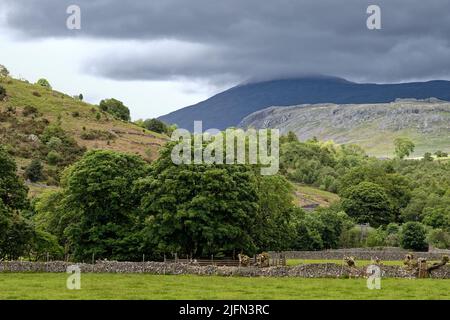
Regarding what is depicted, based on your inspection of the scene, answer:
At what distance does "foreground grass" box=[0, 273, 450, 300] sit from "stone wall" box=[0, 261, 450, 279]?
177 centimetres

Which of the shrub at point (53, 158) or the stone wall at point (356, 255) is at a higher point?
the shrub at point (53, 158)

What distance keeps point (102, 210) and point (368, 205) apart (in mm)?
87325

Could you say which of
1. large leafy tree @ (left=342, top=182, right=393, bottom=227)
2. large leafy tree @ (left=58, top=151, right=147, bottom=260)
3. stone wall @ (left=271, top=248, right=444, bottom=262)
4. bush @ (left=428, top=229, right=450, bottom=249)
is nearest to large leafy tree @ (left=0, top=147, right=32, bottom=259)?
large leafy tree @ (left=58, top=151, right=147, bottom=260)

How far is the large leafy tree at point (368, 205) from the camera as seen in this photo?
490ft

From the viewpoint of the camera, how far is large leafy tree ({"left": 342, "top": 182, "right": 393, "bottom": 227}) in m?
149

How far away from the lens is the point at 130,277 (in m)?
56.4

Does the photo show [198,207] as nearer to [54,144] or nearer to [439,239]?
[439,239]

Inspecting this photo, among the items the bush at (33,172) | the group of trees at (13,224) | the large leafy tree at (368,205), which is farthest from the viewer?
the bush at (33,172)

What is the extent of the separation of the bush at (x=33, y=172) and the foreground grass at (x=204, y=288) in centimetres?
10806

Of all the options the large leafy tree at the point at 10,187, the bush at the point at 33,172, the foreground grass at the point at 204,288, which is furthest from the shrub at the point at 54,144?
the foreground grass at the point at 204,288

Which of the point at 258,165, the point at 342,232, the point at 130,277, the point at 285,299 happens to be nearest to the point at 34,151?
the point at 342,232

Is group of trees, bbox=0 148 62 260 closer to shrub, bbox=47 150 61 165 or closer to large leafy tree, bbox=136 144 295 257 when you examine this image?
large leafy tree, bbox=136 144 295 257

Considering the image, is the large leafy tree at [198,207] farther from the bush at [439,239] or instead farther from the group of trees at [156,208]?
the bush at [439,239]
